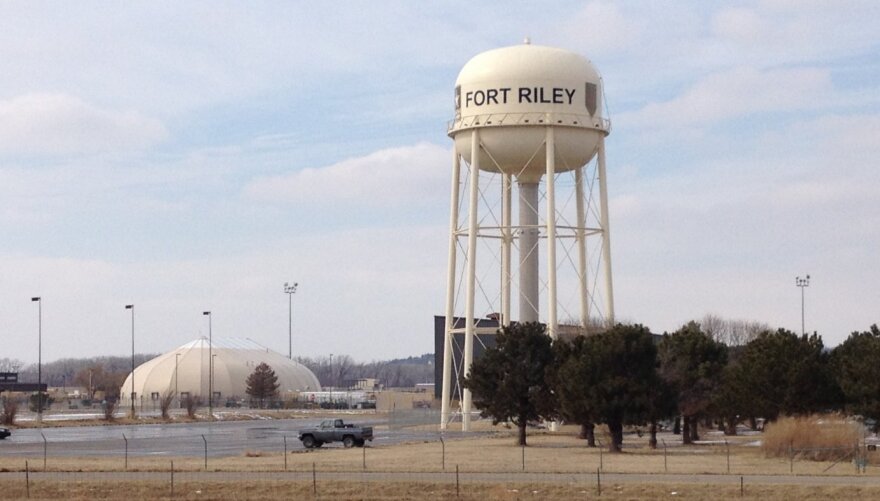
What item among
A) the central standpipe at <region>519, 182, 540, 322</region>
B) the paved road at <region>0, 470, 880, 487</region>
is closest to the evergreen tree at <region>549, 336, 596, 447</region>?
the central standpipe at <region>519, 182, 540, 322</region>

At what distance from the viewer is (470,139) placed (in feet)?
254

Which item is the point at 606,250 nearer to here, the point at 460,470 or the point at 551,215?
the point at 551,215

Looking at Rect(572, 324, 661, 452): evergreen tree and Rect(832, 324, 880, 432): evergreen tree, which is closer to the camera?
Rect(832, 324, 880, 432): evergreen tree

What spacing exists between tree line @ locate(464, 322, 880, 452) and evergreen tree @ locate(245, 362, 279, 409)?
319 ft

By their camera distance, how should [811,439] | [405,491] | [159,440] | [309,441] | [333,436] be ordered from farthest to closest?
[159,440] < [333,436] < [309,441] < [811,439] < [405,491]

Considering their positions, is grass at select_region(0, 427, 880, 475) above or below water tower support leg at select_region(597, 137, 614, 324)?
below

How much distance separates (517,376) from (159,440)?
20351mm

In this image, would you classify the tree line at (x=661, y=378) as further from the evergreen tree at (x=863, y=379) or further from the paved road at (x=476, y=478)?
the paved road at (x=476, y=478)

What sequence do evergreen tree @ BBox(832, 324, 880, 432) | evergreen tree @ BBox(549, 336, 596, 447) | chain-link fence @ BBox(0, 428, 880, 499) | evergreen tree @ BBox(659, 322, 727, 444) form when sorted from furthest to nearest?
evergreen tree @ BBox(659, 322, 727, 444), evergreen tree @ BBox(549, 336, 596, 447), evergreen tree @ BBox(832, 324, 880, 432), chain-link fence @ BBox(0, 428, 880, 499)

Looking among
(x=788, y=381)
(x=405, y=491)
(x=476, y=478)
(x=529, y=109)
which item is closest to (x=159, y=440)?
(x=529, y=109)

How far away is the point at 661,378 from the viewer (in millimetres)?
65312

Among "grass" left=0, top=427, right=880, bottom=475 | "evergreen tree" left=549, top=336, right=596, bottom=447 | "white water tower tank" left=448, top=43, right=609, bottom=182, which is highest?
"white water tower tank" left=448, top=43, right=609, bottom=182

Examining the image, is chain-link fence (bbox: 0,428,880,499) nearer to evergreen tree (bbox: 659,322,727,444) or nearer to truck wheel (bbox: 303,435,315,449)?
truck wheel (bbox: 303,435,315,449)

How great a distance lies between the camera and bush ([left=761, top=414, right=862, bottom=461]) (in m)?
53.8
